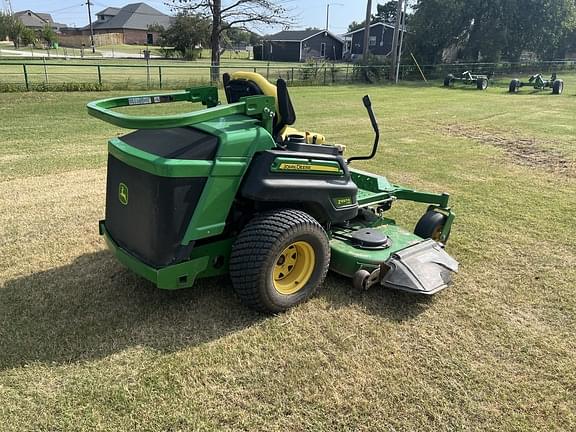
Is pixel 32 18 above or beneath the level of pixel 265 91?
above

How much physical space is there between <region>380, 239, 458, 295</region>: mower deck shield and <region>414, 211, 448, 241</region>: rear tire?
0.52 m

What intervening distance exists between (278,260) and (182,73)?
75.3 ft

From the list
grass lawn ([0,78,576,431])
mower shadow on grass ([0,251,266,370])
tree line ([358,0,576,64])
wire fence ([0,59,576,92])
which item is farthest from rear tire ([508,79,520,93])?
mower shadow on grass ([0,251,266,370])

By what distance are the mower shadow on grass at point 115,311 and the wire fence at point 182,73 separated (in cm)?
986

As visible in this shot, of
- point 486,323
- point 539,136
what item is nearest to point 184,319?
point 486,323

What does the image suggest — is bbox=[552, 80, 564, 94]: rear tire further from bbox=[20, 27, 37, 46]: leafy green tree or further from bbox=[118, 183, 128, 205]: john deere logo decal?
bbox=[20, 27, 37, 46]: leafy green tree

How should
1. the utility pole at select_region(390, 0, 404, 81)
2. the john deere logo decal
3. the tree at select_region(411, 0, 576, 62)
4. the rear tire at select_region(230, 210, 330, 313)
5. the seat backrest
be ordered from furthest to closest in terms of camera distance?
the tree at select_region(411, 0, 576, 62) < the utility pole at select_region(390, 0, 404, 81) < the seat backrest < the john deere logo decal < the rear tire at select_region(230, 210, 330, 313)

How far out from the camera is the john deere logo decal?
291cm

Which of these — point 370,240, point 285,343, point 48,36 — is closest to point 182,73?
point 370,240

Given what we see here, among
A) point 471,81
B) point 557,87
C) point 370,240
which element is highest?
point 471,81

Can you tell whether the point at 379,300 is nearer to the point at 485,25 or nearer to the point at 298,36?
the point at 485,25

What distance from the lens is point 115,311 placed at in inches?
121

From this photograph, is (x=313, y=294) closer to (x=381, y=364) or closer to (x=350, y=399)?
(x=381, y=364)

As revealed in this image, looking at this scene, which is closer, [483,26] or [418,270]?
[418,270]
